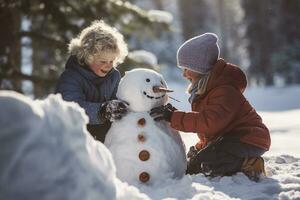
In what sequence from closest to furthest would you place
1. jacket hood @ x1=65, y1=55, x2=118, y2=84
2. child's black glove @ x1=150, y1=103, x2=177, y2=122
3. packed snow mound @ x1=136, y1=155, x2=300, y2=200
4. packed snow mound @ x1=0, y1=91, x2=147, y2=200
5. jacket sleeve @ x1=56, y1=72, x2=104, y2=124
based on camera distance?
1. packed snow mound @ x1=0, y1=91, x2=147, y2=200
2. packed snow mound @ x1=136, y1=155, x2=300, y2=200
3. child's black glove @ x1=150, y1=103, x2=177, y2=122
4. jacket sleeve @ x1=56, y1=72, x2=104, y2=124
5. jacket hood @ x1=65, y1=55, x2=118, y2=84

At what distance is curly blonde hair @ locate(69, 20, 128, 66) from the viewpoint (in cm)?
471

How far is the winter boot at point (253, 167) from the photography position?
4359 mm

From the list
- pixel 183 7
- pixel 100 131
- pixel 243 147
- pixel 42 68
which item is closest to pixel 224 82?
pixel 243 147

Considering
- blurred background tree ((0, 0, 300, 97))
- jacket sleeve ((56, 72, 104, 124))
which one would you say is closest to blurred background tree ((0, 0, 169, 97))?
blurred background tree ((0, 0, 300, 97))

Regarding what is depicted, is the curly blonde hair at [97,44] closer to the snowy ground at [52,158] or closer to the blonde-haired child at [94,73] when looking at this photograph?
the blonde-haired child at [94,73]

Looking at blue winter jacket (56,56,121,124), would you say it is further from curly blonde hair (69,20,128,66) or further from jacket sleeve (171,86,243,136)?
jacket sleeve (171,86,243,136)

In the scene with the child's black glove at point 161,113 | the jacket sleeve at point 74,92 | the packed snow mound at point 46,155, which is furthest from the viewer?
the jacket sleeve at point 74,92

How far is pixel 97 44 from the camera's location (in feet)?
15.5

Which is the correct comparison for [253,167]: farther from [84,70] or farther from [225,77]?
[84,70]

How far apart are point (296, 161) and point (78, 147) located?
127 inches

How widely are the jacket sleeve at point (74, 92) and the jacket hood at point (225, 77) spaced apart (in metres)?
0.97

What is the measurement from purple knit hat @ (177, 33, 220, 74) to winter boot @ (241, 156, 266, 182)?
0.84 metres

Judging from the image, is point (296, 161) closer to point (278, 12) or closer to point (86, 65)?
point (86, 65)

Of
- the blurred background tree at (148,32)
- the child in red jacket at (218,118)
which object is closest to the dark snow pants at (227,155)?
the child in red jacket at (218,118)
